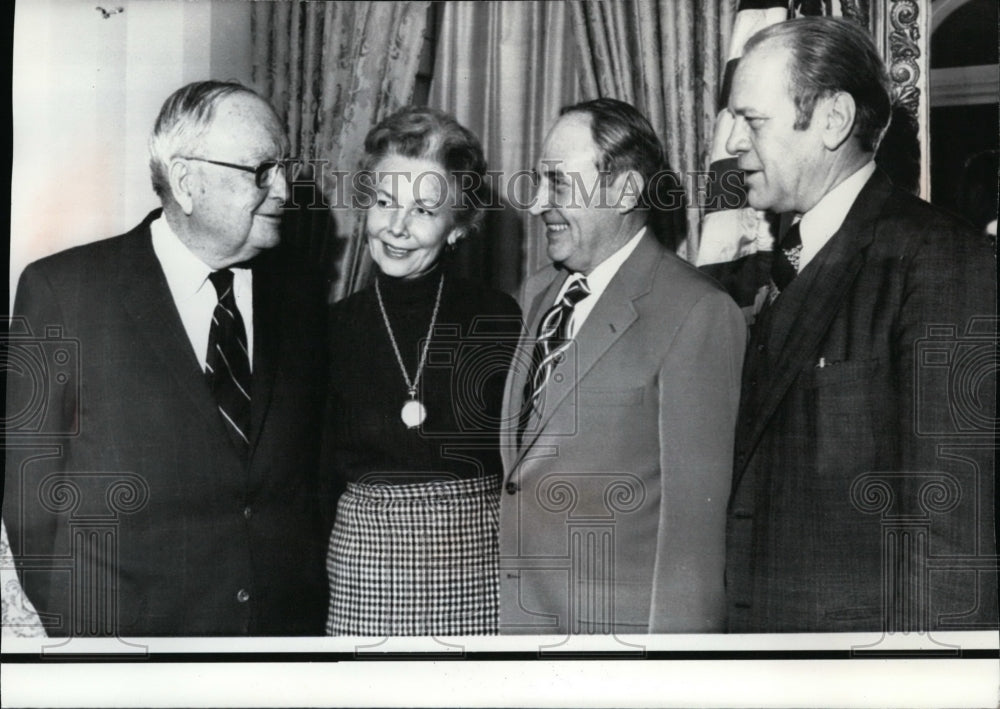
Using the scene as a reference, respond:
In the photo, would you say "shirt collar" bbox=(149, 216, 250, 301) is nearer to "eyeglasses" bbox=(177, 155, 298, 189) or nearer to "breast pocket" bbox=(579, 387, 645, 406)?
"eyeglasses" bbox=(177, 155, 298, 189)

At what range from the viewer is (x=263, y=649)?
Answer: 4.18m

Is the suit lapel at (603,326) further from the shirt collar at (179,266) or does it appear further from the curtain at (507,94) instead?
the shirt collar at (179,266)

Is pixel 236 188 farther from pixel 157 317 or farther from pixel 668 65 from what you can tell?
pixel 668 65

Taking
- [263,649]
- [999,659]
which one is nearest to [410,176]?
[263,649]

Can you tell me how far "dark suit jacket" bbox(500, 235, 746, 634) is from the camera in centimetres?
410

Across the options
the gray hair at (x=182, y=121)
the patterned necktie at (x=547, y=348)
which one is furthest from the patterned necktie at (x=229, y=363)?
the patterned necktie at (x=547, y=348)

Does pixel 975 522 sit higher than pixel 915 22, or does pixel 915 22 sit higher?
pixel 915 22

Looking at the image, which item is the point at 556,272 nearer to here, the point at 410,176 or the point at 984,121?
the point at 410,176

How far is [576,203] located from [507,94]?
47 cm

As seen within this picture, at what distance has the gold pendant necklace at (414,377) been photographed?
13.6 ft

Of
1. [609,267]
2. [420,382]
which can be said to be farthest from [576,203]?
[420,382]

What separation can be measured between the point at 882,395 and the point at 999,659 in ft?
3.49

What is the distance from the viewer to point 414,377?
4.15 metres

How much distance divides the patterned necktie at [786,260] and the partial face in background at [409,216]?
111 centimetres
